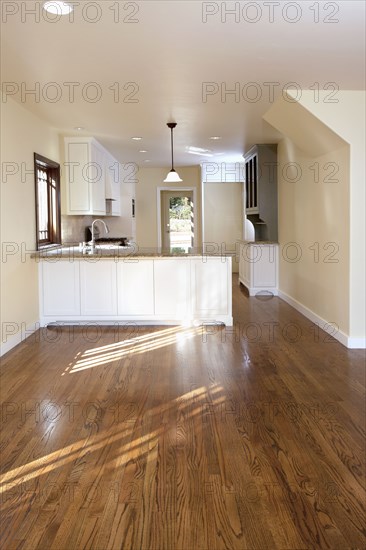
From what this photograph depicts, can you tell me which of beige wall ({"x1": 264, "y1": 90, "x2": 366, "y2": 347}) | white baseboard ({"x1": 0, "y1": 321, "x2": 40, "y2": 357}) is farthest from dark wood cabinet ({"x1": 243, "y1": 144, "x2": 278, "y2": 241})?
white baseboard ({"x1": 0, "y1": 321, "x2": 40, "y2": 357})

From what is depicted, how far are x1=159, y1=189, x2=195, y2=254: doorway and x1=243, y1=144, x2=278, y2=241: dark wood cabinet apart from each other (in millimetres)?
2994

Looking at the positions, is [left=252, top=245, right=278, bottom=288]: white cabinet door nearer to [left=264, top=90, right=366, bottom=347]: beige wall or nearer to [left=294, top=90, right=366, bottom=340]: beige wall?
[left=264, top=90, right=366, bottom=347]: beige wall

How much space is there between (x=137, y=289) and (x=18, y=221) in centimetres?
155

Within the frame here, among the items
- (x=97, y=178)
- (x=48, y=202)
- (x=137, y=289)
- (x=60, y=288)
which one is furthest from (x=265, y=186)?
(x=60, y=288)

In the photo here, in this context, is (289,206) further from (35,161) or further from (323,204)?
(35,161)

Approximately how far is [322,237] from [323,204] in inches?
14.1

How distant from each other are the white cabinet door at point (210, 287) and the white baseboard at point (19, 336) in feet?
6.01

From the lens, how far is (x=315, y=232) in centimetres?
597

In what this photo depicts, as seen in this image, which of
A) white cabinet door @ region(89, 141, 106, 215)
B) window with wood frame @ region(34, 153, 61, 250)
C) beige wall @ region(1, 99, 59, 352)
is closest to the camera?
beige wall @ region(1, 99, 59, 352)

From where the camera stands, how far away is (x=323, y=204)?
5625mm

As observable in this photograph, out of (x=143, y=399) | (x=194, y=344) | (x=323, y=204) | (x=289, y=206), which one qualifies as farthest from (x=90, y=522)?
(x=289, y=206)

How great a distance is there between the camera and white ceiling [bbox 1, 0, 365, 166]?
3035 mm

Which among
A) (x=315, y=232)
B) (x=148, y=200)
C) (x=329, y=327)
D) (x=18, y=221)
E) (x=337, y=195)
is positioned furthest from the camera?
(x=148, y=200)

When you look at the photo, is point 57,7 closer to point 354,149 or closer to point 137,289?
point 354,149
